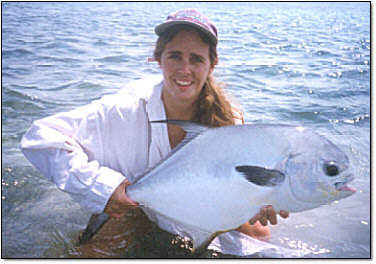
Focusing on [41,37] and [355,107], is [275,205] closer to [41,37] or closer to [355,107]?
[355,107]

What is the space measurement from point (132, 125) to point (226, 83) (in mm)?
873

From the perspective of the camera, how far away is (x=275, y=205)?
58.4 inches

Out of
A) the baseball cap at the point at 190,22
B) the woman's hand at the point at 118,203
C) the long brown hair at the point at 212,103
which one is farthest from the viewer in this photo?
the long brown hair at the point at 212,103

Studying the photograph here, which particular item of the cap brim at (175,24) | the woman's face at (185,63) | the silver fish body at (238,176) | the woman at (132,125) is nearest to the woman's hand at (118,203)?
the woman at (132,125)

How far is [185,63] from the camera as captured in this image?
207 cm

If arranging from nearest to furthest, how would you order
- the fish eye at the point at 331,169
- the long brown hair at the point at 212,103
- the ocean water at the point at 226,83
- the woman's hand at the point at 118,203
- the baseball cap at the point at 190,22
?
1. the fish eye at the point at 331,169
2. the woman's hand at the point at 118,203
3. the baseball cap at the point at 190,22
4. the long brown hair at the point at 212,103
5. the ocean water at the point at 226,83

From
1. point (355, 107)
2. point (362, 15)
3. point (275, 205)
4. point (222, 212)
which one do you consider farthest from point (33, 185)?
point (362, 15)

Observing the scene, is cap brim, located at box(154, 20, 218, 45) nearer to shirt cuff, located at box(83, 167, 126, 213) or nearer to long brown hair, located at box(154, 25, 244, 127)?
long brown hair, located at box(154, 25, 244, 127)

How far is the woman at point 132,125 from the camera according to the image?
1.89 meters

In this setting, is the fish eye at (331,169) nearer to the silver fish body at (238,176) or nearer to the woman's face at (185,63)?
the silver fish body at (238,176)

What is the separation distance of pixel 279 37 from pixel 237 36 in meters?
1.18

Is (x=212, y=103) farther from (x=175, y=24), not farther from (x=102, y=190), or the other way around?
(x=102, y=190)

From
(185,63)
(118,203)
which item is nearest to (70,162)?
(118,203)

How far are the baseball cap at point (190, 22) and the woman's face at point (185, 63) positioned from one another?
0.07 metres
